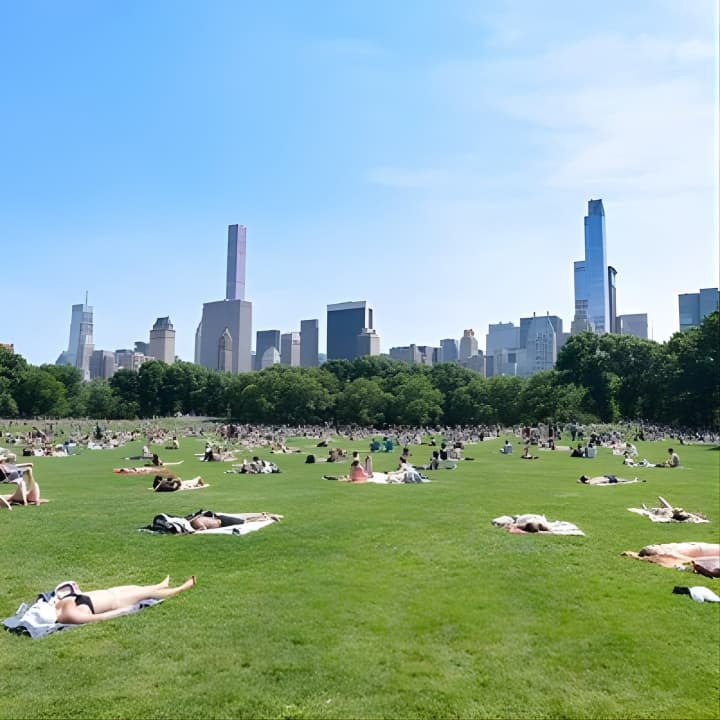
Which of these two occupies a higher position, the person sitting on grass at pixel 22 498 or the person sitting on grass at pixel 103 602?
the person sitting on grass at pixel 22 498

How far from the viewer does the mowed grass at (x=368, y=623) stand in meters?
5.96

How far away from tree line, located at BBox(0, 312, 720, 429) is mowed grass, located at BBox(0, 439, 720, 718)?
174 feet

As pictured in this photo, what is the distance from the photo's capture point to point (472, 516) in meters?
14.1

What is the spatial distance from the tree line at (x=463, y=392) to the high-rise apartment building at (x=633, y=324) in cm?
6485

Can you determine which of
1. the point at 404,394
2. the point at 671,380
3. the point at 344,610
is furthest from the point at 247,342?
the point at 344,610

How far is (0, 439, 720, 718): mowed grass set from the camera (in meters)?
5.96

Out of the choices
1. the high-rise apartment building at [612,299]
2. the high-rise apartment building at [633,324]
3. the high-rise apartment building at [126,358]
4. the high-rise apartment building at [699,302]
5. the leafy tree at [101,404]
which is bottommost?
the leafy tree at [101,404]

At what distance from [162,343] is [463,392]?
69.3 m

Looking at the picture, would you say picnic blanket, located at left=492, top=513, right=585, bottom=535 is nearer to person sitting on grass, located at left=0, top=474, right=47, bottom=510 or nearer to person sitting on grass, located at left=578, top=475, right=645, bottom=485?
person sitting on grass, located at left=578, top=475, right=645, bottom=485

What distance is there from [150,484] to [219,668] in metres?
15.1

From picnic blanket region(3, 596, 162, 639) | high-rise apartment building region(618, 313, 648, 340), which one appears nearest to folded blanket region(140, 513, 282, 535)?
picnic blanket region(3, 596, 162, 639)

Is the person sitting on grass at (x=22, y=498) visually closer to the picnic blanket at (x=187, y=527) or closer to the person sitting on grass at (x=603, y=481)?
the picnic blanket at (x=187, y=527)

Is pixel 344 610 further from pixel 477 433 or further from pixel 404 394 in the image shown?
pixel 404 394

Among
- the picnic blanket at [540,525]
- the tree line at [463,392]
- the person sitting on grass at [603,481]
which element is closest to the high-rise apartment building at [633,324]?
the tree line at [463,392]
